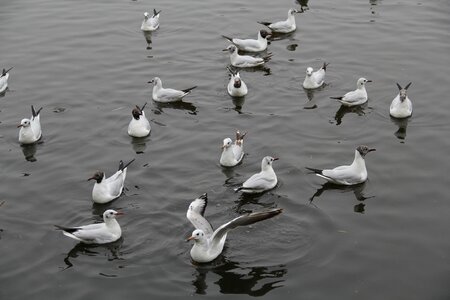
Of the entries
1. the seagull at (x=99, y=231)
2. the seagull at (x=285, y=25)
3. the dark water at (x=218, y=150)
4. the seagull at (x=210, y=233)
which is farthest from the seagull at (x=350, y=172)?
the seagull at (x=285, y=25)

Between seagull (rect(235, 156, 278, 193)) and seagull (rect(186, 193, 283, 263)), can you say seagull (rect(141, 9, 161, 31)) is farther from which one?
seagull (rect(186, 193, 283, 263))

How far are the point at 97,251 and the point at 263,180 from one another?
3.92 metres

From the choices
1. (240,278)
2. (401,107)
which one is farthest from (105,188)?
(401,107)

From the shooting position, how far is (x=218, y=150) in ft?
57.5

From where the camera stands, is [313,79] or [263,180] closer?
[263,180]

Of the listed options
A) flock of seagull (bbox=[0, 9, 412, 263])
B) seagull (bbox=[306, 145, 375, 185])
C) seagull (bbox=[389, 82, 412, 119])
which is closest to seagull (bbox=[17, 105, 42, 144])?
flock of seagull (bbox=[0, 9, 412, 263])

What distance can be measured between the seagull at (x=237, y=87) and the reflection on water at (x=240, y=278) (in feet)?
25.0

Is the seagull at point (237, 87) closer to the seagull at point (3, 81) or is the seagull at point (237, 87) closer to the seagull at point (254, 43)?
the seagull at point (254, 43)

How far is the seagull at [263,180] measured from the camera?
602 inches

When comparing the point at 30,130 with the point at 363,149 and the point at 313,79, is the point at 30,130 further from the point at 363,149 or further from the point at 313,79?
the point at 363,149

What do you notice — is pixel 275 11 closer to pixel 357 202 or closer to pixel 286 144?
pixel 286 144

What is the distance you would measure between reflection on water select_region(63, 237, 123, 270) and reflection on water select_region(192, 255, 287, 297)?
170cm

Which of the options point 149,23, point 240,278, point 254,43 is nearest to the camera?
point 240,278

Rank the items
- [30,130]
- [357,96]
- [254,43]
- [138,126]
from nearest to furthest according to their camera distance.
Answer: [30,130]
[138,126]
[357,96]
[254,43]
